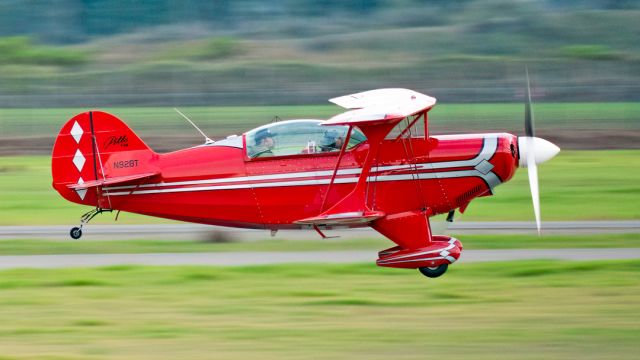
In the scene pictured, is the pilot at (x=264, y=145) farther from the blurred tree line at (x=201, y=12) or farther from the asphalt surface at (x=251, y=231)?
the blurred tree line at (x=201, y=12)

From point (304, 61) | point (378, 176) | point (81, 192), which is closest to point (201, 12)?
point (304, 61)

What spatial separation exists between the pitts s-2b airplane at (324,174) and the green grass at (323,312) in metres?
0.79

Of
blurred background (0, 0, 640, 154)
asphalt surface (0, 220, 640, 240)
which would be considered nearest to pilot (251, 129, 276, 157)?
asphalt surface (0, 220, 640, 240)

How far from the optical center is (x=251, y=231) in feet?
59.4

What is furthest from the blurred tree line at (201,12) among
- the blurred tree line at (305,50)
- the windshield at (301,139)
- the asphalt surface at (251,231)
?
the windshield at (301,139)

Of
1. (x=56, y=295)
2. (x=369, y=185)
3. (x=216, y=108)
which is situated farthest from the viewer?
(x=216, y=108)

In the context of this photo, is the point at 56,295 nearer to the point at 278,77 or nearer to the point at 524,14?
the point at 278,77

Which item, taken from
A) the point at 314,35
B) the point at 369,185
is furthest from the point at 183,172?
the point at 314,35

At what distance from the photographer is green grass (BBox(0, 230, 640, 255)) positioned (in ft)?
53.3

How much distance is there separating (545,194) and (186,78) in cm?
4303

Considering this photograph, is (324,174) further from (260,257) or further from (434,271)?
(434,271)

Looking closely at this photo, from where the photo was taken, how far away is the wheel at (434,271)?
45.5 ft

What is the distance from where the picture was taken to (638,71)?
199 feet

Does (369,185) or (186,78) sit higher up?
(369,185)
